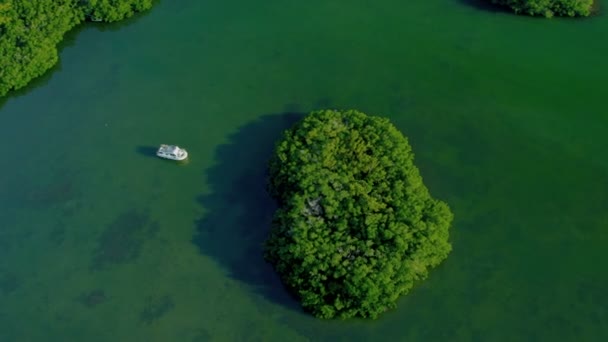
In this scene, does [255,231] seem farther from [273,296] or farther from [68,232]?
[68,232]

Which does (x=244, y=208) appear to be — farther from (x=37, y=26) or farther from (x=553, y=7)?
(x=553, y=7)

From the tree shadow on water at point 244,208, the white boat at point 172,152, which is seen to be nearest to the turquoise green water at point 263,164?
the tree shadow on water at point 244,208

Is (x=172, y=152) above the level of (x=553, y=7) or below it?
below

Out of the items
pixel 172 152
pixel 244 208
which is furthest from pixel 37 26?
pixel 244 208

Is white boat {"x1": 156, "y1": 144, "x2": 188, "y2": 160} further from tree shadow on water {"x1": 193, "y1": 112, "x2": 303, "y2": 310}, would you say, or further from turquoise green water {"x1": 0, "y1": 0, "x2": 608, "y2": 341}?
tree shadow on water {"x1": 193, "y1": 112, "x2": 303, "y2": 310}

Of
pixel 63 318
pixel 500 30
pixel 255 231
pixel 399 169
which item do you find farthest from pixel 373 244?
pixel 500 30

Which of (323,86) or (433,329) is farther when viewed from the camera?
(323,86)

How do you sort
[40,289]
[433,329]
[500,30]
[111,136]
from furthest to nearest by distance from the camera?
[500,30]
[111,136]
[40,289]
[433,329]
